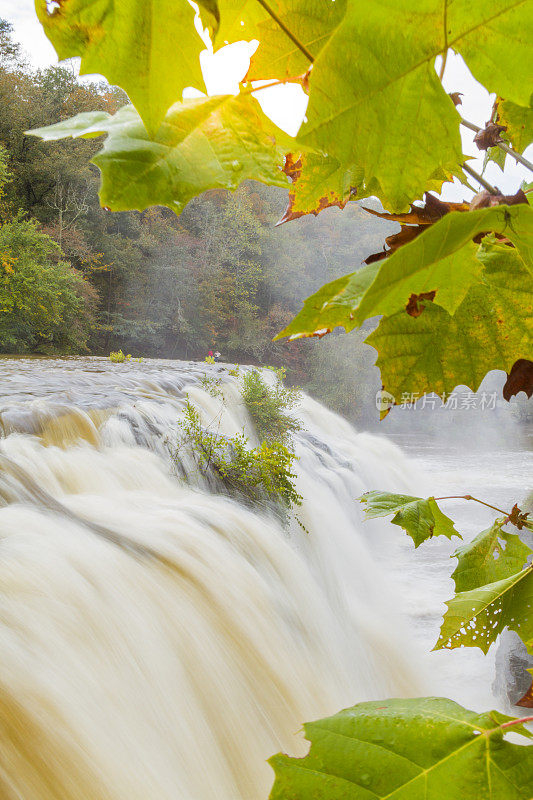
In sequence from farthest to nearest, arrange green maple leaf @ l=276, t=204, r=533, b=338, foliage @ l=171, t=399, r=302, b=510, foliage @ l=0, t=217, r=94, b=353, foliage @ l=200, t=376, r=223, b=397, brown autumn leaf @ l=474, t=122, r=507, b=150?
foliage @ l=0, t=217, r=94, b=353 → foliage @ l=200, t=376, r=223, b=397 → foliage @ l=171, t=399, r=302, b=510 → brown autumn leaf @ l=474, t=122, r=507, b=150 → green maple leaf @ l=276, t=204, r=533, b=338

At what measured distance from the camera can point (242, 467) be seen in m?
3.29

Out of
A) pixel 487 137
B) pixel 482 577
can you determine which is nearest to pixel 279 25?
pixel 487 137

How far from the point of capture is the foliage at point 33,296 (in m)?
7.63

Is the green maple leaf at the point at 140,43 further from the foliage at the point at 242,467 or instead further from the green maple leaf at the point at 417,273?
the foliage at the point at 242,467

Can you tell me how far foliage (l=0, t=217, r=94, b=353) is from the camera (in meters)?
7.63

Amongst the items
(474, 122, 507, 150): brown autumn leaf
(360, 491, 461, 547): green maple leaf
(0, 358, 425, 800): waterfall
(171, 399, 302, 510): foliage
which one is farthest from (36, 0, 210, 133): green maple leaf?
(171, 399, 302, 510): foliage

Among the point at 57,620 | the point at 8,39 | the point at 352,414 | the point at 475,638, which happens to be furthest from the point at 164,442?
the point at 8,39

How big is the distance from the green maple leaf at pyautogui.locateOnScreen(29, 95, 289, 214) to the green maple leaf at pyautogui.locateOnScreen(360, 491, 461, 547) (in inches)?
12.9

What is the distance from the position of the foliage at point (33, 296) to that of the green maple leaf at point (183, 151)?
8086mm

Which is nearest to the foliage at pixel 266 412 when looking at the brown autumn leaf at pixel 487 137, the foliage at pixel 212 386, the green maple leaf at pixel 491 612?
the foliage at pixel 212 386

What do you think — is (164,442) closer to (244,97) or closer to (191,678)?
(191,678)

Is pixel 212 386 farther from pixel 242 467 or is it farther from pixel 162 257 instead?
pixel 162 257

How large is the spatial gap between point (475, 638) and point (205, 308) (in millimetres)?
11454

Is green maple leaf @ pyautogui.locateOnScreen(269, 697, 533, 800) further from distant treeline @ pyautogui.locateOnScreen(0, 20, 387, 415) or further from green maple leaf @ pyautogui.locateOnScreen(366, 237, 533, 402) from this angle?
distant treeline @ pyautogui.locateOnScreen(0, 20, 387, 415)
